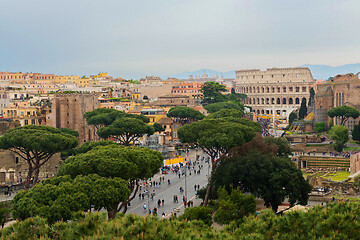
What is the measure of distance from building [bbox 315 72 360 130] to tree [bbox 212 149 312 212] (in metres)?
38.4

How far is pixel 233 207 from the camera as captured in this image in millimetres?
30156

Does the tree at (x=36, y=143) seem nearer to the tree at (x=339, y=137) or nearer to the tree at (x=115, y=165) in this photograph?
the tree at (x=115, y=165)

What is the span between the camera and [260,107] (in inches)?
5778

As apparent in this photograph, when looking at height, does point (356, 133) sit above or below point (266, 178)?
above

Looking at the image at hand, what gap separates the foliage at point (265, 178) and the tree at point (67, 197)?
364 inches

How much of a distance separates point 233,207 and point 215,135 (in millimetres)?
12377

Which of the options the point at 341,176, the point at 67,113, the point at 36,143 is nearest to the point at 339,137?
the point at 341,176

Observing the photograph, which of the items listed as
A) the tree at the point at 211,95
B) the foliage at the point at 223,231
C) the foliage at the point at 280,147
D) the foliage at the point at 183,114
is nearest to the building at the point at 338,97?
the foliage at the point at 183,114

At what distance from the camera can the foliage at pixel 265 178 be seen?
118 ft

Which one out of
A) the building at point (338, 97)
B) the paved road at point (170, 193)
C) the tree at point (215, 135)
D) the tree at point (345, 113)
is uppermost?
the building at point (338, 97)

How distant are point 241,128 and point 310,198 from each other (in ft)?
25.6

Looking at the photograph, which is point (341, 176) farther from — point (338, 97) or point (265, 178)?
point (338, 97)

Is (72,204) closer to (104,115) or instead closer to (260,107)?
(104,115)

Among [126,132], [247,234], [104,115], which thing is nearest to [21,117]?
[104,115]
